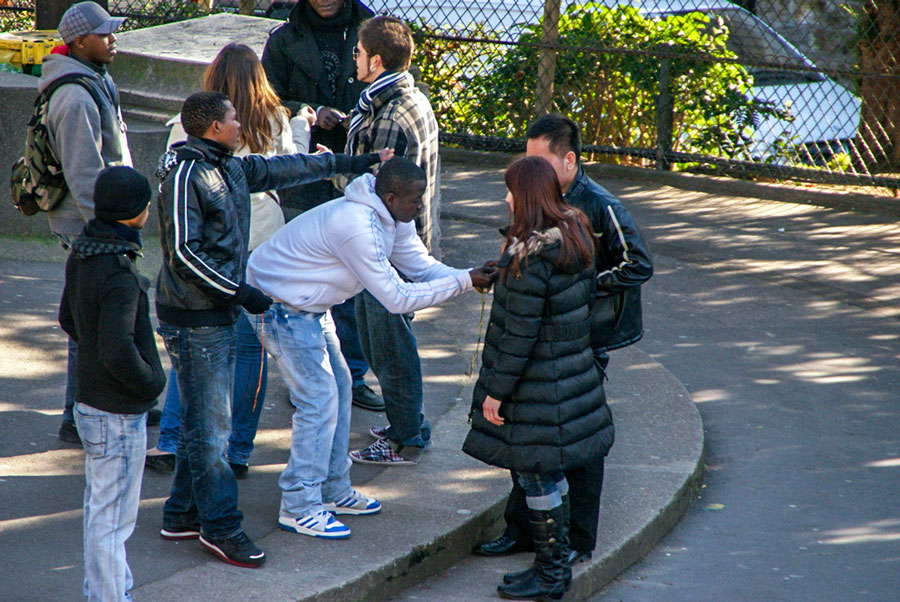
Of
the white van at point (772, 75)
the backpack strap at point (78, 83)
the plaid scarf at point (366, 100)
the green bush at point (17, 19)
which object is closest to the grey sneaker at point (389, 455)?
the plaid scarf at point (366, 100)

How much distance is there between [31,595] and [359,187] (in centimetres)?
175

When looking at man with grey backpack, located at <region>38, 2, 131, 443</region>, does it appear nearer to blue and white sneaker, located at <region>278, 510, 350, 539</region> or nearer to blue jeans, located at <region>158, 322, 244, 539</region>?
blue jeans, located at <region>158, 322, 244, 539</region>

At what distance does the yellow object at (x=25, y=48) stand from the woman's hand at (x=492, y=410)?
17.8 ft

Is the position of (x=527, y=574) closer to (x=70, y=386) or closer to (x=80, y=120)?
(x=70, y=386)

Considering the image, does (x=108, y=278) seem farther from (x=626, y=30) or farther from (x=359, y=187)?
(x=626, y=30)

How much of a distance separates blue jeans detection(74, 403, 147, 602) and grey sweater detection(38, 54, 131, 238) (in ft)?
4.60

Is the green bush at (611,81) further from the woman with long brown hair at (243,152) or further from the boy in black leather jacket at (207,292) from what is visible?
the boy in black leather jacket at (207,292)

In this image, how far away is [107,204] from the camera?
3010mm

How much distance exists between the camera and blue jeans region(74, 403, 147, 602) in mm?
3035

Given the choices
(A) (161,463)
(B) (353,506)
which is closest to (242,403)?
(A) (161,463)

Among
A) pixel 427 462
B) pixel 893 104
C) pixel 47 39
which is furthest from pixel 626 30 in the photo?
pixel 427 462

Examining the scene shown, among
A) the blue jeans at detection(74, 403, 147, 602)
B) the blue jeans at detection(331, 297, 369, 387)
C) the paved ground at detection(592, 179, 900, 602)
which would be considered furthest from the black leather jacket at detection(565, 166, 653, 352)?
the blue jeans at detection(74, 403, 147, 602)

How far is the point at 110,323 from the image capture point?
2.95 meters

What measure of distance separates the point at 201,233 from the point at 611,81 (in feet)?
23.8
